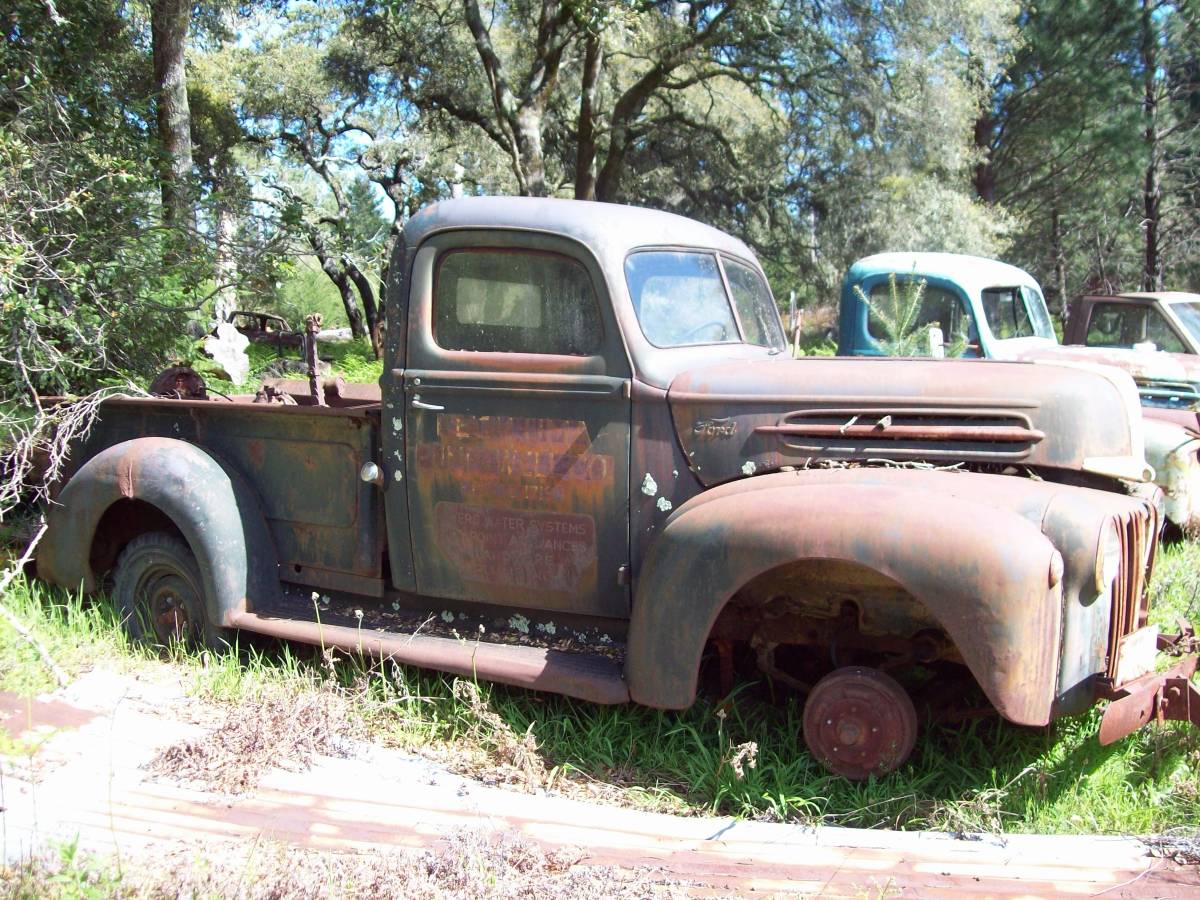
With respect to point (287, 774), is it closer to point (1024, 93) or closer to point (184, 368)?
point (184, 368)

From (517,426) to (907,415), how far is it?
4.15 feet

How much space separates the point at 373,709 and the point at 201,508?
1028 millimetres

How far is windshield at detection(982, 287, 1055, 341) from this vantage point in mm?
8008

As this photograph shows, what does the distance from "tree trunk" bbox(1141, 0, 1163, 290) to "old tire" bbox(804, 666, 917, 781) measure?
1306 centimetres

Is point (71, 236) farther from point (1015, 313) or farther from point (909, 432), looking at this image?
point (1015, 313)

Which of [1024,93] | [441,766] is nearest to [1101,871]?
[441,766]

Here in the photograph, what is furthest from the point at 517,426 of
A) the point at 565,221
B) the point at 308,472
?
the point at 308,472

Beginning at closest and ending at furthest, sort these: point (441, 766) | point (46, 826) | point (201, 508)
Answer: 1. point (46, 826)
2. point (441, 766)
3. point (201, 508)

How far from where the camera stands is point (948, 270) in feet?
26.1

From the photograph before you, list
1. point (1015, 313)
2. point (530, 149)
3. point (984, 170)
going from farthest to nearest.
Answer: point (984, 170)
point (530, 149)
point (1015, 313)

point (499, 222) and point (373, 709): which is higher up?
point (499, 222)

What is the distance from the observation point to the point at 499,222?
11.5ft

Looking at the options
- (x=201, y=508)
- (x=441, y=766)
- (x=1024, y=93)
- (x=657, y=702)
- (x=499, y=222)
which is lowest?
(x=441, y=766)

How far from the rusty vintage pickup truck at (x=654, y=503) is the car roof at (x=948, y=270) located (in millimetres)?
4218
